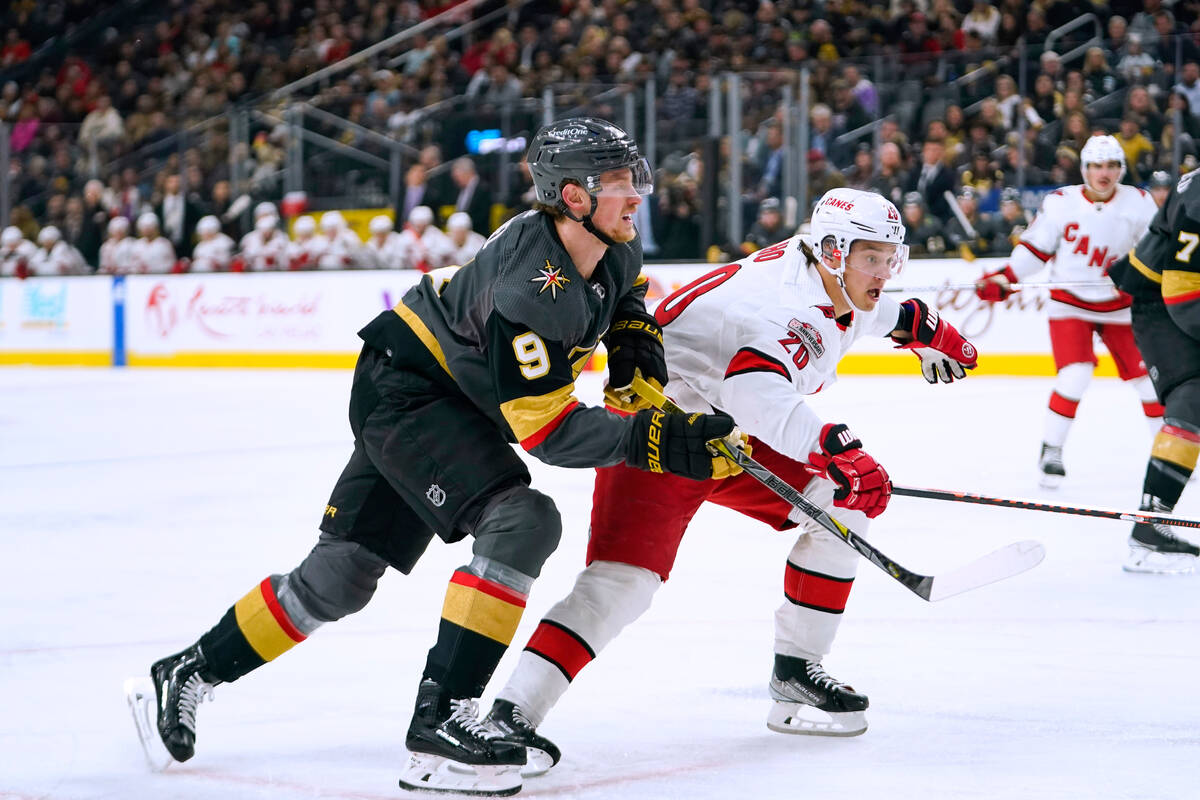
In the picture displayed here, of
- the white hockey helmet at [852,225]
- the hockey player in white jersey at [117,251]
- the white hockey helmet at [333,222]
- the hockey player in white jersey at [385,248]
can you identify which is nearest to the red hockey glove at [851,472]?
the white hockey helmet at [852,225]

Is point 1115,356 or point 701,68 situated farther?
point 701,68

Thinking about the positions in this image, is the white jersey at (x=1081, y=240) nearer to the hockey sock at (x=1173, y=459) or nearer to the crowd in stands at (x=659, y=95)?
the hockey sock at (x=1173, y=459)

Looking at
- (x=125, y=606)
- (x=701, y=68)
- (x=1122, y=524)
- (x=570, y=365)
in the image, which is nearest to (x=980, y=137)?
(x=701, y=68)

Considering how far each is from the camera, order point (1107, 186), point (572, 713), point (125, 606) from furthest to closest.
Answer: point (1107, 186), point (125, 606), point (572, 713)

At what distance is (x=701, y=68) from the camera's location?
498 inches

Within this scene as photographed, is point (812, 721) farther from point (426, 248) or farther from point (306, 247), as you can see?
point (306, 247)

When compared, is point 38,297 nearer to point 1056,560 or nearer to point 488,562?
point 1056,560

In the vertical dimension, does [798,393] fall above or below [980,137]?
below

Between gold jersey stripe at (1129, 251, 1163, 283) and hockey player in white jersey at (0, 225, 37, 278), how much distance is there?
1109cm

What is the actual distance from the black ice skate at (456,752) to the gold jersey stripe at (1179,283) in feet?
8.88

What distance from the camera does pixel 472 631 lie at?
2.33 m

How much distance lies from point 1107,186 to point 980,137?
403 cm

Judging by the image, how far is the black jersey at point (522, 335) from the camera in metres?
2.27

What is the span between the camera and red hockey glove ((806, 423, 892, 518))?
2.45m
